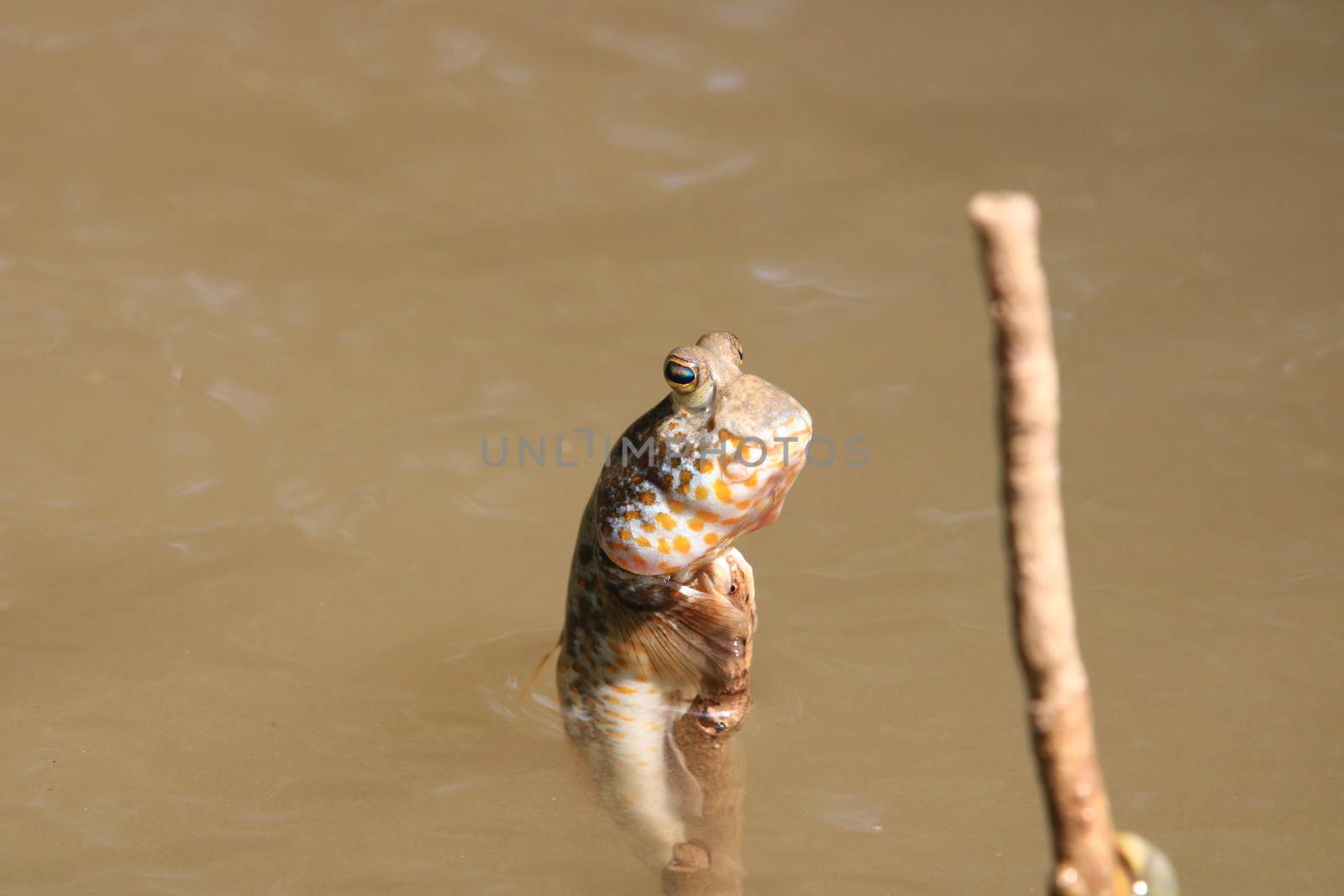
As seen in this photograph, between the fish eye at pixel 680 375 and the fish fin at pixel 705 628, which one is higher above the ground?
the fish eye at pixel 680 375

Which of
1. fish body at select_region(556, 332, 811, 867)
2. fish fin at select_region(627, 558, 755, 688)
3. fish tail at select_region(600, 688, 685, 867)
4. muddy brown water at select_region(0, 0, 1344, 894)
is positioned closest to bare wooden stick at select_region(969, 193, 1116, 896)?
fish body at select_region(556, 332, 811, 867)

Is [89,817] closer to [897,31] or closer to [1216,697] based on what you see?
[1216,697]

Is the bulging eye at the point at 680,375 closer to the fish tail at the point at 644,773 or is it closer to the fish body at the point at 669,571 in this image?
the fish body at the point at 669,571

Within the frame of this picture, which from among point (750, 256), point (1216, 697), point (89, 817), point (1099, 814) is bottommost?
point (89, 817)

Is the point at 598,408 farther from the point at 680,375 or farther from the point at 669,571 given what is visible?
the point at 680,375

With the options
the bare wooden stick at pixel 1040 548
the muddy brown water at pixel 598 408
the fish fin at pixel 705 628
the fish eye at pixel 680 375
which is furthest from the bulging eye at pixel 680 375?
the muddy brown water at pixel 598 408

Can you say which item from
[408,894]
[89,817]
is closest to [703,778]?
[408,894]

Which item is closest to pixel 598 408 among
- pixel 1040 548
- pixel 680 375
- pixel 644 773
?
pixel 644 773
